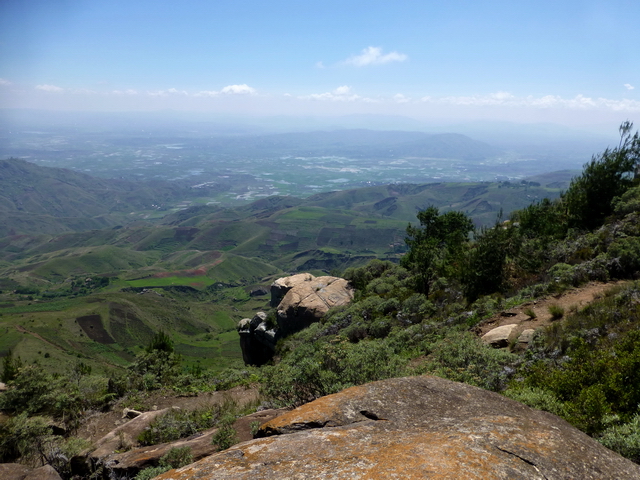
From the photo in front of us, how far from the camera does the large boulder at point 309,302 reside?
3266cm

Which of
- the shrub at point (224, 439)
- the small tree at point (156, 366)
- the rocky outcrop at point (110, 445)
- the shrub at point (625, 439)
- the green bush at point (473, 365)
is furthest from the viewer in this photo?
the small tree at point (156, 366)

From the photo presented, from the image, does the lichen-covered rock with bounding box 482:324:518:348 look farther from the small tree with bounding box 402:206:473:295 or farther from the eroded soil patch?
the eroded soil patch

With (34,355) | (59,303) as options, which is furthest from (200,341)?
(59,303)

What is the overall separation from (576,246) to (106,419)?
26.9 meters

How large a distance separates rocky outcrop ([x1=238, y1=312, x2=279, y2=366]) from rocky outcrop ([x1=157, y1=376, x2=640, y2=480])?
101 ft

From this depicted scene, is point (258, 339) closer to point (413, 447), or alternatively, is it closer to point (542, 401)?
point (542, 401)

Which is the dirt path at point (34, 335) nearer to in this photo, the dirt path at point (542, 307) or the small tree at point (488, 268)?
the small tree at point (488, 268)

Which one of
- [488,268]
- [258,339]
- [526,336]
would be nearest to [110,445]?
[526,336]

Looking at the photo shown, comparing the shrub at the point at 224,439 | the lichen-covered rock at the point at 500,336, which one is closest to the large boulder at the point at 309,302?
the lichen-covered rock at the point at 500,336

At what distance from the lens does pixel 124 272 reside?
600 ft

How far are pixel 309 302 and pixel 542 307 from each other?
69.4 ft

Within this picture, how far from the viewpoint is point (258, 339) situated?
3797 centimetres

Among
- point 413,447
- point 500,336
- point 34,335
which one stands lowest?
point 34,335

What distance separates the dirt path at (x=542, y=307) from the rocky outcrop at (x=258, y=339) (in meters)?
23.7
